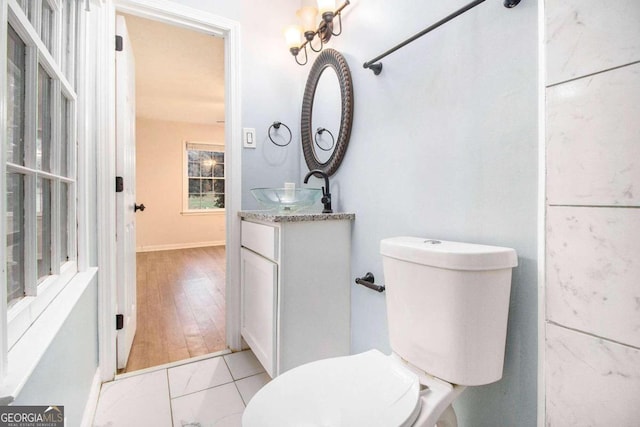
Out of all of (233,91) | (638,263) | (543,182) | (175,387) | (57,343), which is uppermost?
(233,91)

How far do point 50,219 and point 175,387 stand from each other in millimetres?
987

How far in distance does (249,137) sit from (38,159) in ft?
3.65

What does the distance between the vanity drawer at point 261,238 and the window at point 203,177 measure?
4112mm

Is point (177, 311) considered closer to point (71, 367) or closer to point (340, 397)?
point (71, 367)

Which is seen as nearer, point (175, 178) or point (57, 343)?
point (57, 343)

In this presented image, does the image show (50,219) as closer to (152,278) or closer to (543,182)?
(543,182)

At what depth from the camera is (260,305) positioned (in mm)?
1527

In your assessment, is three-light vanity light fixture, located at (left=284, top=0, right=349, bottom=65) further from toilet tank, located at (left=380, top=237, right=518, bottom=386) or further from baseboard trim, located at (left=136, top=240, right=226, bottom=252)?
baseboard trim, located at (left=136, top=240, right=226, bottom=252)

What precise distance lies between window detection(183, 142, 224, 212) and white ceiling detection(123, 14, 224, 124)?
652 millimetres

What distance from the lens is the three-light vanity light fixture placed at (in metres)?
1.58

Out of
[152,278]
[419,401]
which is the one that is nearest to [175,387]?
[419,401]

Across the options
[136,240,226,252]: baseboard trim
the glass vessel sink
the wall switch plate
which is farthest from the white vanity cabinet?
[136,240,226,252]: baseboard trim

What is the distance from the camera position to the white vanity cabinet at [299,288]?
1351 mm

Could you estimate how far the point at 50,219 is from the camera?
103cm
